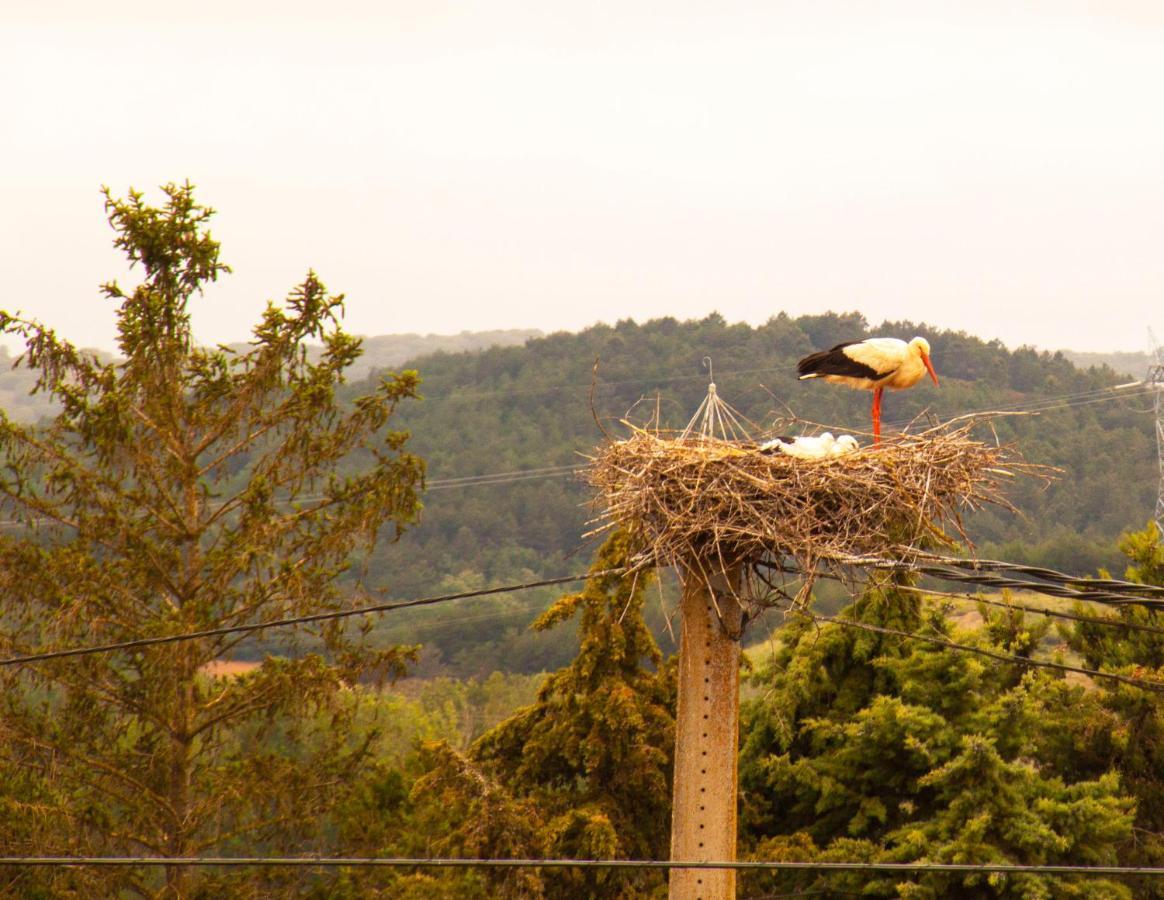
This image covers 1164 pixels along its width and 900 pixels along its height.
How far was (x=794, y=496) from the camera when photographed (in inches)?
348

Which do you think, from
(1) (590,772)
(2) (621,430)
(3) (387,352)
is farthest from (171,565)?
(3) (387,352)

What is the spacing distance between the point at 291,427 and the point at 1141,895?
11.0 meters

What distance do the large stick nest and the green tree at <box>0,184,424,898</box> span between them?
7901 millimetres

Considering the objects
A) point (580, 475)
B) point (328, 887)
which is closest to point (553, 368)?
point (328, 887)

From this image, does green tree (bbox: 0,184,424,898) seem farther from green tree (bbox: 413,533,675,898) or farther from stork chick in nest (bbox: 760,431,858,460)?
stork chick in nest (bbox: 760,431,858,460)

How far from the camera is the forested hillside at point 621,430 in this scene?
164 ft

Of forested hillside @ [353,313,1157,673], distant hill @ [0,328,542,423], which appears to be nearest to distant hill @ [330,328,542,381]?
distant hill @ [0,328,542,423]

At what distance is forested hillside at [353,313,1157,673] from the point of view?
164 feet

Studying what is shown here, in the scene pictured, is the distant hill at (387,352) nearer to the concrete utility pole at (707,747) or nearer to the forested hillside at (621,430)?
the forested hillside at (621,430)

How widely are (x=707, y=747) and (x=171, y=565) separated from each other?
32.5ft

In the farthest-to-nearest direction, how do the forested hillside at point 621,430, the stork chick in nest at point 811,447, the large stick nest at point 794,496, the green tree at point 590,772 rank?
1. the forested hillside at point 621,430
2. the green tree at point 590,772
3. the stork chick in nest at point 811,447
4. the large stick nest at point 794,496

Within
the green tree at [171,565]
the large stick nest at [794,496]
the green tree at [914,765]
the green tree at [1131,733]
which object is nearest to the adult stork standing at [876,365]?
the large stick nest at [794,496]

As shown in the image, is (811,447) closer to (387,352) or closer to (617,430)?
(617,430)

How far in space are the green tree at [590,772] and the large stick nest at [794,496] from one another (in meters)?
6.34
